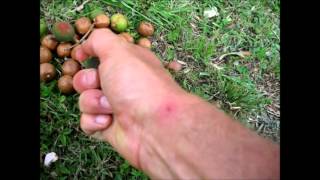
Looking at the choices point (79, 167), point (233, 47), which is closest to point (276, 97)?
point (233, 47)

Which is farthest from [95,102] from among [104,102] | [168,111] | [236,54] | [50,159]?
[236,54]

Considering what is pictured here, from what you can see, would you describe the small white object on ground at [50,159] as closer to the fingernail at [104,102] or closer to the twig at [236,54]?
the fingernail at [104,102]

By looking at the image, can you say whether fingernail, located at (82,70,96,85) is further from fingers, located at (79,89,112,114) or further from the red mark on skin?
the red mark on skin

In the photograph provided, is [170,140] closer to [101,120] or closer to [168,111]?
[168,111]

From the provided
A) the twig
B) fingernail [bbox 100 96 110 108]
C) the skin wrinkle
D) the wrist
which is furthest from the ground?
the wrist
